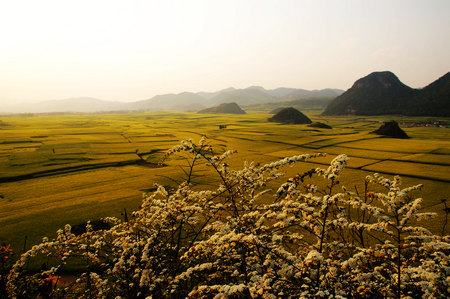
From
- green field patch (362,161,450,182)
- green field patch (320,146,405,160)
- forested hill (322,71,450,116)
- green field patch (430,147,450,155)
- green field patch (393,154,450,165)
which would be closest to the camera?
green field patch (362,161,450,182)

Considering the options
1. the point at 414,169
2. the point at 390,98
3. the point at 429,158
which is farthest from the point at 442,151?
the point at 390,98

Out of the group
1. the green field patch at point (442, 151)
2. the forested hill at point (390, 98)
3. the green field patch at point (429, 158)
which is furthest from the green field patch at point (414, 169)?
the forested hill at point (390, 98)

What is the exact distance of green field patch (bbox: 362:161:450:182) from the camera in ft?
48.7

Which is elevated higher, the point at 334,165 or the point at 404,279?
the point at 334,165

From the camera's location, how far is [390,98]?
84.3m

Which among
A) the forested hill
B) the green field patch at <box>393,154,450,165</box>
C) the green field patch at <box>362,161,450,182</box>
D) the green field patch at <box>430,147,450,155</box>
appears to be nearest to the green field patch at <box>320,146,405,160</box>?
the green field patch at <box>393,154,450,165</box>

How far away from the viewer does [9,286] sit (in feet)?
12.8

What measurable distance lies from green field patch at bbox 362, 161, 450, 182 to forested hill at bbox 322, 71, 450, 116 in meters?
70.1

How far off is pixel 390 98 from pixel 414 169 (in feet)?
288

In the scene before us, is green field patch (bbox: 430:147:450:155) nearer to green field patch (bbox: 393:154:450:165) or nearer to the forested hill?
green field patch (bbox: 393:154:450:165)

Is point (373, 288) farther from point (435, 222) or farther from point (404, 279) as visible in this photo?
point (435, 222)

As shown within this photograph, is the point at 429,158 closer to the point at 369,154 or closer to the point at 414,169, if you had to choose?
the point at 369,154

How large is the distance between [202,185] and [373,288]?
1115 centimetres

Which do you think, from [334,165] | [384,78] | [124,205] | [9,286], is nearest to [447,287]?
[334,165]
